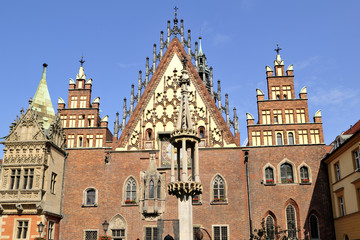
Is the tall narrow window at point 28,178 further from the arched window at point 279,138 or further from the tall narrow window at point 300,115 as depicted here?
the tall narrow window at point 300,115

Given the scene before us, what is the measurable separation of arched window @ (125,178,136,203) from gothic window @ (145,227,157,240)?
101 inches

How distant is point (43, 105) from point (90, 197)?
8.96 m

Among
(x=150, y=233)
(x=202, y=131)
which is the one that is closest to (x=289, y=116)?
(x=202, y=131)

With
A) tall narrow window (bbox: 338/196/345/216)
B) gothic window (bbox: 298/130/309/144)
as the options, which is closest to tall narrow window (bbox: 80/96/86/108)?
gothic window (bbox: 298/130/309/144)

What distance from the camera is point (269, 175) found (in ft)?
97.5

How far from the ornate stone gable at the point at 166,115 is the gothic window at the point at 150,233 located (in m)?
6.38

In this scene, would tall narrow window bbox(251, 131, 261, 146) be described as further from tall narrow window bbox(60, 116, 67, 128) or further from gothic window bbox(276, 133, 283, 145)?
tall narrow window bbox(60, 116, 67, 128)

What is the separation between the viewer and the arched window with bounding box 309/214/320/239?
2819cm

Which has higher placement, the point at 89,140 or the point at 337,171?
the point at 89,140

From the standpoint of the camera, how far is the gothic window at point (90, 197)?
29953 mm

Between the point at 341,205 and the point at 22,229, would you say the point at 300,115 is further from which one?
the point at 22,229

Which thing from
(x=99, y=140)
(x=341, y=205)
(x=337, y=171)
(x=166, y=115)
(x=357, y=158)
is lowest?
(x=341, y=205)

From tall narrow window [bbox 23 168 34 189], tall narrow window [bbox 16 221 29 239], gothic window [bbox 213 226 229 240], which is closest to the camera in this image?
tall narrow window [bbox 16 221 29 239]

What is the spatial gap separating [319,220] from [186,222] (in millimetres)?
16946
